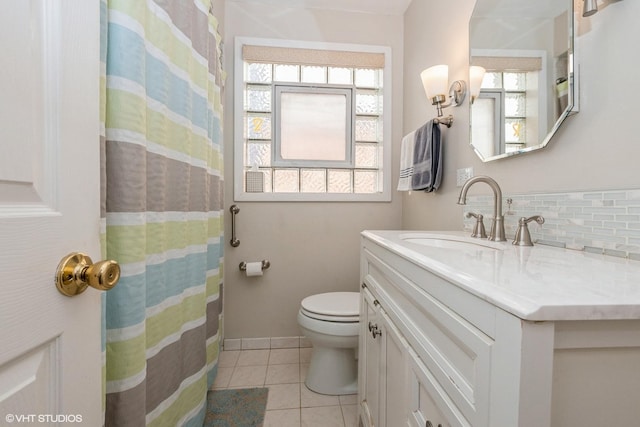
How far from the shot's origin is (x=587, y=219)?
2.42 feet

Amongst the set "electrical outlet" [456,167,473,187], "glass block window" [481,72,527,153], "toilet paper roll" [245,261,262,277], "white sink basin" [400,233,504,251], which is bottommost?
"toilet paper roll" [245,261,262,277]

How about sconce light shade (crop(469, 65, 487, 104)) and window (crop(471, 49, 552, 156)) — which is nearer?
window (crop(471, 49, 552, 156))

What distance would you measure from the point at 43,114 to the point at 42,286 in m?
0.23

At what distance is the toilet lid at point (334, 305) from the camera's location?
4.57 ft

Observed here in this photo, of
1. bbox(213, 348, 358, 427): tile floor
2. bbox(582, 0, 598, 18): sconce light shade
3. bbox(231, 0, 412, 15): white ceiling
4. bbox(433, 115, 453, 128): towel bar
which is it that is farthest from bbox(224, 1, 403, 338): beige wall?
bbox(582, 0, 598, 18): sconce light shade

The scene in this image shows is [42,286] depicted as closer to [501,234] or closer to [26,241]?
[26,241]

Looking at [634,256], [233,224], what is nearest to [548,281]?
[634,256]

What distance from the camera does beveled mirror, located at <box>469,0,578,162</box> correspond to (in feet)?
2.65

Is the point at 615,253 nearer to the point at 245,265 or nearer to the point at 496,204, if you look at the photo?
the point at 496,204

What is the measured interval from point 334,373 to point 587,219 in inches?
50.0

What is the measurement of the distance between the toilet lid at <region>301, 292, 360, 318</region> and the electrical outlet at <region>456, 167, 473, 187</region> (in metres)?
0.81

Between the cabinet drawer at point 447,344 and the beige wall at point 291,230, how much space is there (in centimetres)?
121

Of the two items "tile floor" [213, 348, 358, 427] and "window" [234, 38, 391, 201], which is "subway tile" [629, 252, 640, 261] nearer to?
"tile floor" [213, 348, 358, 427]

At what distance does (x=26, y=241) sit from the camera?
346 mm
